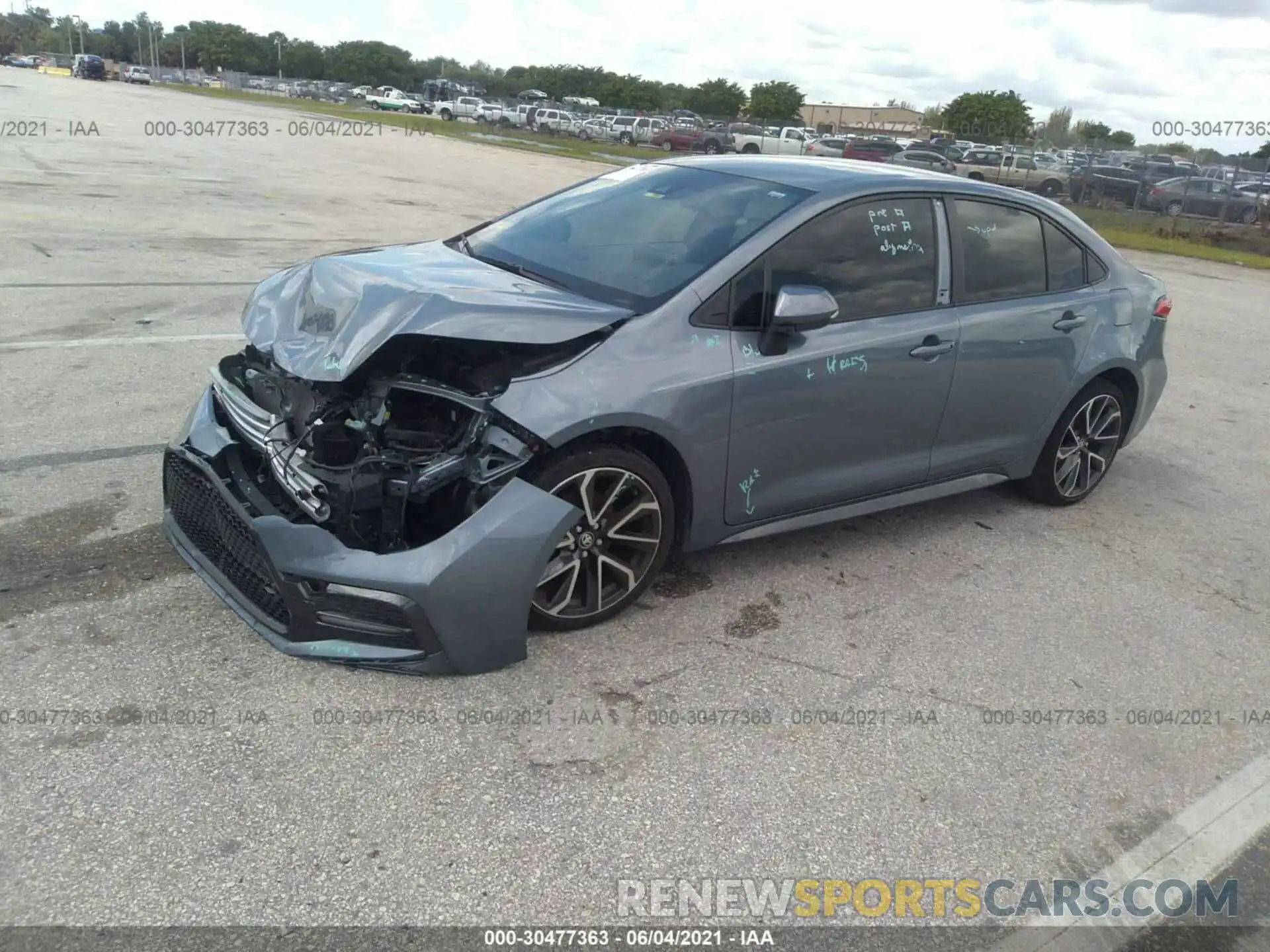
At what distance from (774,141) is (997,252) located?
39.2 meters

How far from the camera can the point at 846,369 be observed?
13.8 feet

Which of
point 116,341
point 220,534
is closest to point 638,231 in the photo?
point 220,534

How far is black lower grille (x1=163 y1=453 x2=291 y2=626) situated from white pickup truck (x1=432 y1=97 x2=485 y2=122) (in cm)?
6172

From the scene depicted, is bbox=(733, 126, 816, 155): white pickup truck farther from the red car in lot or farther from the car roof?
the car roof

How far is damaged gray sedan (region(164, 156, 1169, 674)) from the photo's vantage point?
132 inches

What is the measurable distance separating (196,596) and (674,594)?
1873 mm

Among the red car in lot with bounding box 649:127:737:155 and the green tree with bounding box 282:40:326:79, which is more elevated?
the green tree with bounding box 282:40:326:79

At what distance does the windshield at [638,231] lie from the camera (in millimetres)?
4027

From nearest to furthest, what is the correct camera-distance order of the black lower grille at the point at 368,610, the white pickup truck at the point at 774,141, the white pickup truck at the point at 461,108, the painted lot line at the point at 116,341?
the black lower grille at the point at 368,610 < the painted lot line at the point at 116,341 < the white pickup truck at the point at 774,141 < the white pickup truck at the point at 461,108

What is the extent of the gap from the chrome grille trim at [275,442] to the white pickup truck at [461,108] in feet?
202

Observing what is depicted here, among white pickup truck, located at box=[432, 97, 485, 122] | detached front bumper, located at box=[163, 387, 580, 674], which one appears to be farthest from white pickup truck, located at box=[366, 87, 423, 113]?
detached front bumper, located at box=[163, 387, 580, 674]

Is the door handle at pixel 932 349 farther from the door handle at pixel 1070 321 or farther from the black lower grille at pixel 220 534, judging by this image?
the black lower grille at pixel 220 534

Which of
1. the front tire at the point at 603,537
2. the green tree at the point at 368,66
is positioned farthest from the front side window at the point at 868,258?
the green tree at the point at 368,66

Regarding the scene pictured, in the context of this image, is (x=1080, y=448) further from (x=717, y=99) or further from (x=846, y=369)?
(x=717, y=99)
